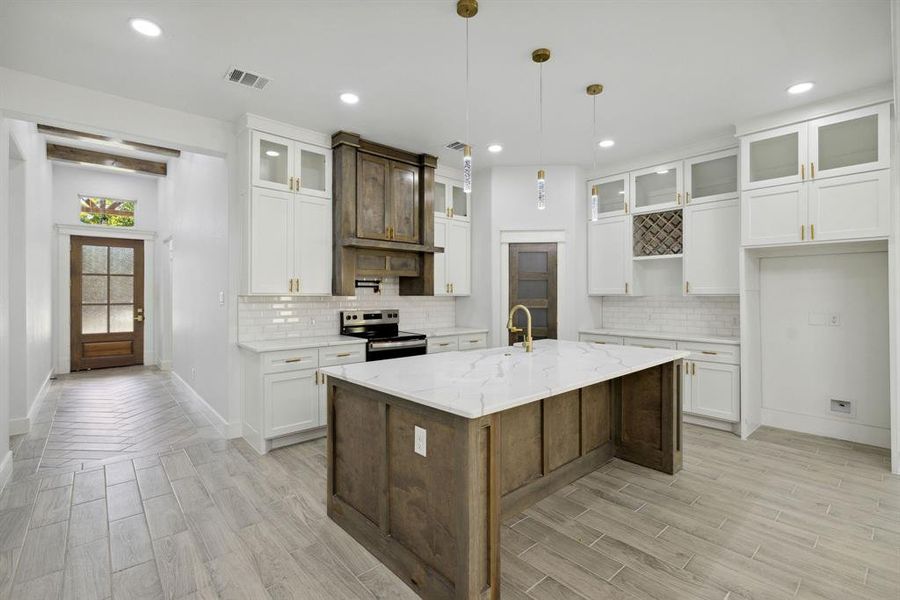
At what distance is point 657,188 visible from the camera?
490 centimetres

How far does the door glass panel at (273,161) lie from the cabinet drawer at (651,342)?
3.92 metres

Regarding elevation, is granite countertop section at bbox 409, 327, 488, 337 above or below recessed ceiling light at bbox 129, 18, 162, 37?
below

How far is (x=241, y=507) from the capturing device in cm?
276

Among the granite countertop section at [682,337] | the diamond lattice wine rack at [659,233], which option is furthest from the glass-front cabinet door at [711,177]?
the granite countertop section at [682,337]

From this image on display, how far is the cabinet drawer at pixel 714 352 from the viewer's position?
411cm

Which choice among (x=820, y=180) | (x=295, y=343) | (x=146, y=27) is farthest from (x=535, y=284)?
(x=146, y=27)

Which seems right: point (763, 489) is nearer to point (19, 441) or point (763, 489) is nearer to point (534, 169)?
point (534, 169)

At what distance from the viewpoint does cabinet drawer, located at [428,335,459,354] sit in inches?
192

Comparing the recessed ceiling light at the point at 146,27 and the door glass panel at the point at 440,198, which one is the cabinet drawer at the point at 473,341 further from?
the recessed ceiling light at the point at 146,27

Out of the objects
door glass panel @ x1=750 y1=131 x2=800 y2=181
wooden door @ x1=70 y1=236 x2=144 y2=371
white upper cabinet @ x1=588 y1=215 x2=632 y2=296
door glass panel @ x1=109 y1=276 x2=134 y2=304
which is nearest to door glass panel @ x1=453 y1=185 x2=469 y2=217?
white upper cabinet @ x1=588 y1=215 x2=632 y2=296

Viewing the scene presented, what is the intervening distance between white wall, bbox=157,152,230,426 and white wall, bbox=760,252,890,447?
5198 millimetres

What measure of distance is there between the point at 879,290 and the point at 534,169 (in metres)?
3.45

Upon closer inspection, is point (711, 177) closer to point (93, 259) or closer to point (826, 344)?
point (826, 344)

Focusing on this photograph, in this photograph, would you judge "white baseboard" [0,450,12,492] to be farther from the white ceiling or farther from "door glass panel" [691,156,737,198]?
"door glass panel" [691,156,737,198]
